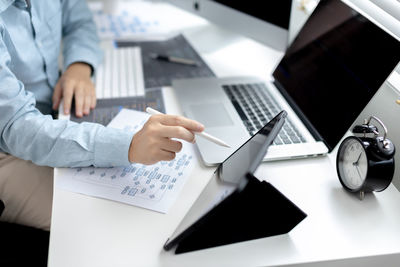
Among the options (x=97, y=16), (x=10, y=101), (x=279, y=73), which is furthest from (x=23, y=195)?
(x=97, y=16)

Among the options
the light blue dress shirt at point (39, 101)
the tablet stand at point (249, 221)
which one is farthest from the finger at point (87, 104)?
the tablet stand at point (249, 221)

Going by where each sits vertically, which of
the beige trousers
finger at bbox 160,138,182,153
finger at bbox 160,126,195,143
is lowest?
the beige trousers

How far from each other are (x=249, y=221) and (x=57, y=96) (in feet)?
2.02

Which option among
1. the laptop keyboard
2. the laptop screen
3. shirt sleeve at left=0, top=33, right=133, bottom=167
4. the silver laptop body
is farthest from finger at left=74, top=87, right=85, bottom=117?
the laptop screen

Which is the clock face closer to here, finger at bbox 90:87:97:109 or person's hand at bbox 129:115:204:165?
person's hand at bbox 129:115:204:165

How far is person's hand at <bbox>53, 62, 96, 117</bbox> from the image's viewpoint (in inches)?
34.6

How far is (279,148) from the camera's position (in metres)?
0.76

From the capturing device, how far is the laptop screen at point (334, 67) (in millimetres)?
707

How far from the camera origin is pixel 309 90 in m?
0.86

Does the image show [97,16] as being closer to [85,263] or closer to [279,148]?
[279,148]

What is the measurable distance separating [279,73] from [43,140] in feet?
1.98

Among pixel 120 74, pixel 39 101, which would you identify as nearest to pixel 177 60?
pixel 120 74

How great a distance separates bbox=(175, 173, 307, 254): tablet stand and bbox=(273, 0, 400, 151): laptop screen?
0.22m

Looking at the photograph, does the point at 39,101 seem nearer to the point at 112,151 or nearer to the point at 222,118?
the point at 112,151
